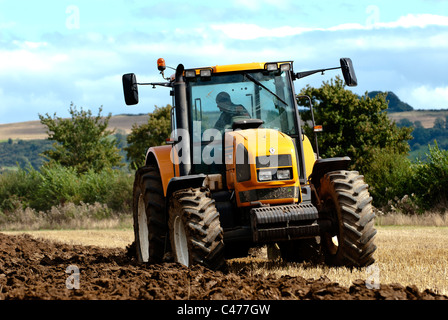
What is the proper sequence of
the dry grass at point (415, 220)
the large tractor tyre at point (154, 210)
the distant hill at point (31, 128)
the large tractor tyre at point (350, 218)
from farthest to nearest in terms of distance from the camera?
the distant hill at point (31, 128)
the dry grass at point (415, 220)
the large tractor tyre at point (154, 210)
the large tractor tyre at point (350, 218)

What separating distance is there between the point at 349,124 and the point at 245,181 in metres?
23.2

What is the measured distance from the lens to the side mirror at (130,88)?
8.56 m

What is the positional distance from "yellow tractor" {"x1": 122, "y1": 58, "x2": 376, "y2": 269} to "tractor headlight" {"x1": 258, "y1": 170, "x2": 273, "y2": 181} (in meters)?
0.01

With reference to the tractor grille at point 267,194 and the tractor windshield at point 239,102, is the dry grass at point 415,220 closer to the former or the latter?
the tractor windshield at point 239,102

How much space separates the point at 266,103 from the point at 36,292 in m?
3.99

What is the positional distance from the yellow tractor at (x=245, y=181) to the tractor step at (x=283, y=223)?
12 mm

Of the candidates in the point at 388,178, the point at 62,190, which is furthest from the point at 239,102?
the point at 62,190

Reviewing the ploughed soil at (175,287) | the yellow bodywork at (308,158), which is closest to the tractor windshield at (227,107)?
the yellow bodywork at (308,158)

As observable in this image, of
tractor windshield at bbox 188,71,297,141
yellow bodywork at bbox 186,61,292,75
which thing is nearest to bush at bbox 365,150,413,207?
tractor windshield at bbox 188,71,297,141

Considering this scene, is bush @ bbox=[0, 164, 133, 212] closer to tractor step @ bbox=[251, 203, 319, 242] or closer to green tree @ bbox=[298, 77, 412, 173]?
green tree @ bbox=[298, 77, 412, 173]

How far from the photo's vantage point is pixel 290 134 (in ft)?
28.8

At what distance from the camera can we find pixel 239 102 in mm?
8789

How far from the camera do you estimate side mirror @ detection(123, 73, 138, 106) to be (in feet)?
28.1
